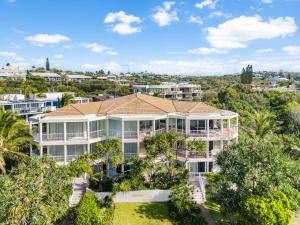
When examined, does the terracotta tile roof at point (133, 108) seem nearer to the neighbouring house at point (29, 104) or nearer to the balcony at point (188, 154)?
the balcony at point (188, 154)

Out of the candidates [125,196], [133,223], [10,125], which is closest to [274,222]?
[133,223]

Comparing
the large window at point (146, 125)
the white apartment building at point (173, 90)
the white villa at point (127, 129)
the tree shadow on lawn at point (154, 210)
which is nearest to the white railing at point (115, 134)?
the white villa at point (127, 129)

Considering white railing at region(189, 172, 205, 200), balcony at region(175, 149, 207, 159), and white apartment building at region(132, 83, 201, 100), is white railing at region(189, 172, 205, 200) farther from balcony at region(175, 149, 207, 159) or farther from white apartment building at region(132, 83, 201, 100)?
white apartment building at region(132, 83, 201, 100)

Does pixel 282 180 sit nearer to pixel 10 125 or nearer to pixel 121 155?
pixel 121 155

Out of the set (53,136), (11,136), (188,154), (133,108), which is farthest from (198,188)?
(11,136)

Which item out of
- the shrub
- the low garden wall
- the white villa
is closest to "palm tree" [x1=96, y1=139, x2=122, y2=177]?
the low garden wall
